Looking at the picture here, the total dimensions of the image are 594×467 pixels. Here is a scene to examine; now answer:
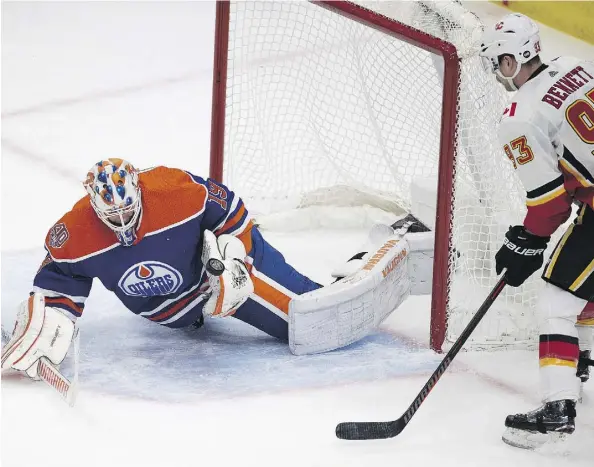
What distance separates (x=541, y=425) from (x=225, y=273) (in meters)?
0.86

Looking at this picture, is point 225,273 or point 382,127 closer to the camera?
point 225,273

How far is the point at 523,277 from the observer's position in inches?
99.7

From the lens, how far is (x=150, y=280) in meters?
2.87

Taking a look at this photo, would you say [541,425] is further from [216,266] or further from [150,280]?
[150,280]

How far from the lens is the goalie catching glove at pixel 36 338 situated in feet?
8.96

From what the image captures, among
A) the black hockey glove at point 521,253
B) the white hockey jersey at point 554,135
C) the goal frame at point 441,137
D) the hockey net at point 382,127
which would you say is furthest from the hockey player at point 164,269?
the white hockey jersey at point 554,135

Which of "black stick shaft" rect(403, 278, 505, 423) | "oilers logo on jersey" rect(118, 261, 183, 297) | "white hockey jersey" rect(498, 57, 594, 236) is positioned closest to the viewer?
"white hockey jersey" rect(498, 57, 594, 236)

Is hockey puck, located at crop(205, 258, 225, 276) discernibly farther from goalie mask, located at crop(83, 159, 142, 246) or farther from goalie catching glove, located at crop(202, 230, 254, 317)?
goalie mask, located at crop(83, 159, 142, 246)

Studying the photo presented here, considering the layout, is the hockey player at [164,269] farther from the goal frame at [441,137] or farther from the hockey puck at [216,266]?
the goal frame at [441,137]

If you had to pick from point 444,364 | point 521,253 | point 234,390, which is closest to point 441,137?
point 521,253

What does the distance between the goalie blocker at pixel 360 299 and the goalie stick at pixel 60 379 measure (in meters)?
0.59

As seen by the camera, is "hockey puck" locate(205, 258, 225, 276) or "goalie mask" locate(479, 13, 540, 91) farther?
"hockey puck" locate(205, 258, 225, 276)

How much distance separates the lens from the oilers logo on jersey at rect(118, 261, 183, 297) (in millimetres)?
2836

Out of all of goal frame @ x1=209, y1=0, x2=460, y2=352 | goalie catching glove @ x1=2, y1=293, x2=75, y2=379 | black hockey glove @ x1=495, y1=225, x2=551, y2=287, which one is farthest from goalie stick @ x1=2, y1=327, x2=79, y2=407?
black hockey glove @ x1=495, y1=225, x2=551, y2=287
